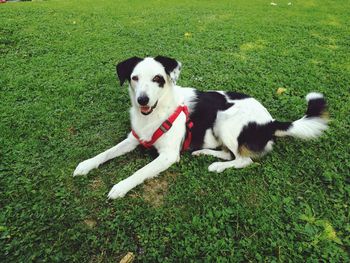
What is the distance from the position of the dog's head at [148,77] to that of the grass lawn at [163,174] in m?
0.80

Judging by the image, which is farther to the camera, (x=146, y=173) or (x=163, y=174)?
(x=163, y=174)

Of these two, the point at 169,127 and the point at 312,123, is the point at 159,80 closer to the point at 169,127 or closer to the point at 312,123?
the point at 169,127

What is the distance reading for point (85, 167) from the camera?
338cm

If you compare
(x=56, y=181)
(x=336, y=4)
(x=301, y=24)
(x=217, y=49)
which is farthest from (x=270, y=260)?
(x=336, y=4)

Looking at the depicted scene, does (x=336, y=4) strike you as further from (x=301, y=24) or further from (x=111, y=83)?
(x=111, y=83)

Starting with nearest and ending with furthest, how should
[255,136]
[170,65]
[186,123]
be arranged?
[170,65], [255,136], [186,123]

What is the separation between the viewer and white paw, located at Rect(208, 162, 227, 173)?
3517 millimetres

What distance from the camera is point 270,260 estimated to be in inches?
101

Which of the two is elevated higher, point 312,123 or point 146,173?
point 312,123

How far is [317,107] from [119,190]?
257 cm

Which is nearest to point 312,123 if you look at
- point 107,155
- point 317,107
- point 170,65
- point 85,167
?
point 317,107

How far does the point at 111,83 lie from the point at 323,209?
4.05m

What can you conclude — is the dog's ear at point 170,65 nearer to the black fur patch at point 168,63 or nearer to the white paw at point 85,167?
the black fur patch at point 168,63

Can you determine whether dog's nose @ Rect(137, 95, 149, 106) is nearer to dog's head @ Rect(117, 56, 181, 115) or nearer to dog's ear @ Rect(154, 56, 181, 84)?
dog's head @ Rect(117, 56, 181, 115)
